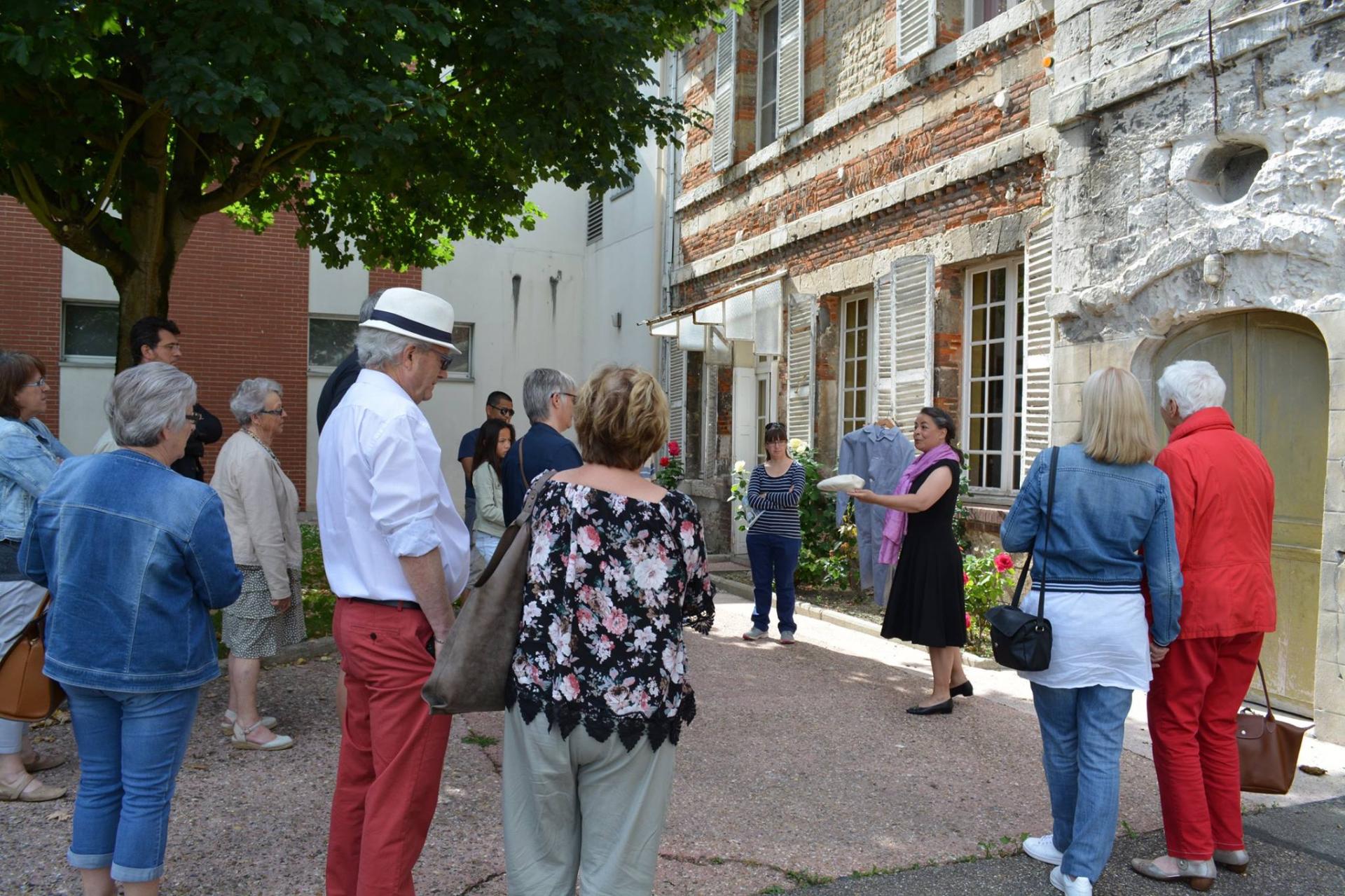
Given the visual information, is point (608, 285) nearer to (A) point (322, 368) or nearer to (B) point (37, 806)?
(A) point (322, 368)

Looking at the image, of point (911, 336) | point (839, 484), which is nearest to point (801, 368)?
point (911, 336)

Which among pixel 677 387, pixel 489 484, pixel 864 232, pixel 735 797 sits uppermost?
pixel 864 232

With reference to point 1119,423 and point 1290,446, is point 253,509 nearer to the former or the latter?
point 1119,423

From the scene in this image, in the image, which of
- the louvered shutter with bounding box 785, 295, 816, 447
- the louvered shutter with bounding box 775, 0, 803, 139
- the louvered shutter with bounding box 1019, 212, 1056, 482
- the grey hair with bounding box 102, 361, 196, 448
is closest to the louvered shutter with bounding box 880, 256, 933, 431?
the louvered shutter with bounding box 1019, 212, 1056, 482

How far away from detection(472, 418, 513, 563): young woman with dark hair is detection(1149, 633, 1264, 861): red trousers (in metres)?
3.83

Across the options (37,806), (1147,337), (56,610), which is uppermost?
(1147,337)

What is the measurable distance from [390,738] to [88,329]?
1447cm

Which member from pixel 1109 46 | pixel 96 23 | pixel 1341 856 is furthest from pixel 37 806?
pixel 1109 46

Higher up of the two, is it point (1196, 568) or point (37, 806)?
point (1196, 568)

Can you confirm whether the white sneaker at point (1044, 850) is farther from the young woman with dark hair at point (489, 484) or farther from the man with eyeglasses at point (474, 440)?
the man with eyeglasses at point (474, 440)

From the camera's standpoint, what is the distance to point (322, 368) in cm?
1597

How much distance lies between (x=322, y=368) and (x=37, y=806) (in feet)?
Result: 40.7

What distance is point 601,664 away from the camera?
2.55m

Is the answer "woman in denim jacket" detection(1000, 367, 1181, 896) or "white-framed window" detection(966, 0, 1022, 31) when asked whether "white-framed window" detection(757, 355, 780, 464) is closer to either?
"white-framed window" detection(966, 0, 1022, 31)
